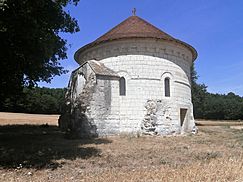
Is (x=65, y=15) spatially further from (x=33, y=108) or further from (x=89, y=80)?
(x=33, y=108)

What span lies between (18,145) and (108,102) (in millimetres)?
6161

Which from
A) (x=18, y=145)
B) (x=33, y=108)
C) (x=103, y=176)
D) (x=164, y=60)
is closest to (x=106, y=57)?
(x=164, y=60)

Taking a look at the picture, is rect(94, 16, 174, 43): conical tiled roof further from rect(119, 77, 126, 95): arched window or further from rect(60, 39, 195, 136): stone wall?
rect(119, 77, 126, 95): arched window

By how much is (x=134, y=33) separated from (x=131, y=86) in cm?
347

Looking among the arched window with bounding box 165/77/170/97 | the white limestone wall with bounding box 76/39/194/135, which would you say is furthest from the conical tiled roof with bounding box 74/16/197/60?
the arched window with bounding box 165/77/170/97

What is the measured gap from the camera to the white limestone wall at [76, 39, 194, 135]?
18.6 meters

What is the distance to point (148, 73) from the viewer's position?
1977 cm

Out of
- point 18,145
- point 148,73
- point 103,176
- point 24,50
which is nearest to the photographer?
point 103,176

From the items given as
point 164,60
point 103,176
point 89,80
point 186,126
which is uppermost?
point 164,60

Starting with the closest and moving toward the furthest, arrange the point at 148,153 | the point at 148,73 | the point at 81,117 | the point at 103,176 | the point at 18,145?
the point at 103,176, the point at 148,153, the point at 18,145, the point at 81,117, the point at 148,73

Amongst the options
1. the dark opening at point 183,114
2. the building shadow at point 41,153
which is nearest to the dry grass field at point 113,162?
the building shadow at point 41,153

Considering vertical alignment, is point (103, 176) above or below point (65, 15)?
below

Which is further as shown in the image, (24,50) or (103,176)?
(24,50)

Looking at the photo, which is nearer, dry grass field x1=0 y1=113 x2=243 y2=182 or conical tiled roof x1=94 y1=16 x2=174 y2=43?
dry grass field x1=0 y1=113 x2=243 y2=182
